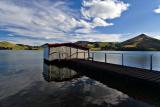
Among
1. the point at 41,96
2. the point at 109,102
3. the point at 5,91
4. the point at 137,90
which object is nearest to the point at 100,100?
the point at 109,102

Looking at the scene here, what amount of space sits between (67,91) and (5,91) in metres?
4.88

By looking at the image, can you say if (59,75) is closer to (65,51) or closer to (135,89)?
(135,89)

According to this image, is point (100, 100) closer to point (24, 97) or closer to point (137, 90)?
point (137, 90)

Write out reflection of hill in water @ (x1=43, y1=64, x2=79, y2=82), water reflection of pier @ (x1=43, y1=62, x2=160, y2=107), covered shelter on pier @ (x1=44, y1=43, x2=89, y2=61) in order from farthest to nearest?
1. covered shelter on pier @ (x1=44, y1=43, x2=89, y2=61)
2. reflection of hill in water @ (x1=43, y1=64, x2=79, y2=82)
3. water reflection of pier @ (x1=43, y1=62, x2=160, y2=107)

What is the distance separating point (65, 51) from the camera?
123ft

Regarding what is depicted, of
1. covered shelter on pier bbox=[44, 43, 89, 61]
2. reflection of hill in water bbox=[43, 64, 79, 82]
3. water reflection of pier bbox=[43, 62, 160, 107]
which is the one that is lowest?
reflection of hill in water bbox=[43, 64, 79, 82]

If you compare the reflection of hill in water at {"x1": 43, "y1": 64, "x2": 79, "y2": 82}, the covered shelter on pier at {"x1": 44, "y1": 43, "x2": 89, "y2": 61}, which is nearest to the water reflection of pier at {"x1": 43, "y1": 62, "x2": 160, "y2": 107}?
the reflection of hill in water at {"x1": 43, "y1": 64, "x2": 79, "y2": 82}

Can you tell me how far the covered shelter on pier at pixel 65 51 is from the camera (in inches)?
1439

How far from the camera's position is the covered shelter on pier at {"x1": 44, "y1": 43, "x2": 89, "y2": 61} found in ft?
120

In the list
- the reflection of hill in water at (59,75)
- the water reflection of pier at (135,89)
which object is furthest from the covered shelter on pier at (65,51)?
the water reflection of pier at (135,89)

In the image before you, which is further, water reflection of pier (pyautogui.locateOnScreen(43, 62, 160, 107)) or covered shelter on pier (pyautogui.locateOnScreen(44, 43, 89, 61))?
covered shelter on pier (pyautogui.locateOnScreen(44, 43, 89, 61))

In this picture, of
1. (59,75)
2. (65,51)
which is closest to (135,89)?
(59,75)

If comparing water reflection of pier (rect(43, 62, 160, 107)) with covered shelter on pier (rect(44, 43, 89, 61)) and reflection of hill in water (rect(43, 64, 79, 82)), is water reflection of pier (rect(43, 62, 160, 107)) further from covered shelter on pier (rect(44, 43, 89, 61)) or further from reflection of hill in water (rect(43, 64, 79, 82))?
covered shelter on pier (rect(44, 43, 89, 61))

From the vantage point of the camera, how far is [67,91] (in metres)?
14.4
